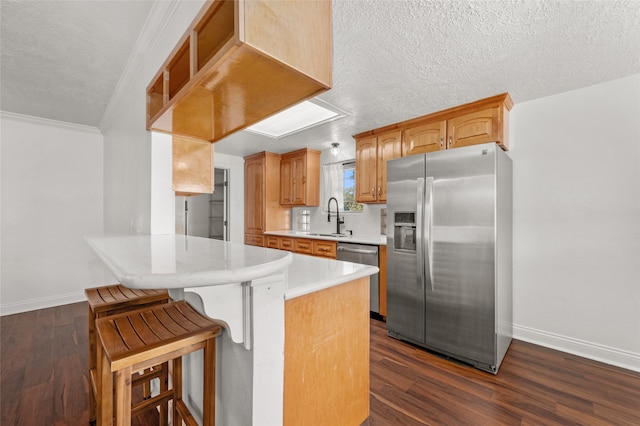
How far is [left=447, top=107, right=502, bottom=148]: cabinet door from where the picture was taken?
2529 millimetres

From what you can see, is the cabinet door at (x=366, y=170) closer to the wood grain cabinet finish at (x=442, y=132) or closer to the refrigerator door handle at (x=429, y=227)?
the wood grain cabinet finish at (x=442, y=132)

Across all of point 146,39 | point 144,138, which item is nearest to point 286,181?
point 144,138

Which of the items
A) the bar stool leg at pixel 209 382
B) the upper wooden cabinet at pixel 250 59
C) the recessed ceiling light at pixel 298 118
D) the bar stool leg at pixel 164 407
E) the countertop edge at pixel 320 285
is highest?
the recessed ceiling light at pixel 298 118

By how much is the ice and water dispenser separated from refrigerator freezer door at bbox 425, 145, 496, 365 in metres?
0.23

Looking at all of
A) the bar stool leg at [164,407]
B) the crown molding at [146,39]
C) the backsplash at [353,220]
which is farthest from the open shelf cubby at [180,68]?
the backsplash at [353,220]

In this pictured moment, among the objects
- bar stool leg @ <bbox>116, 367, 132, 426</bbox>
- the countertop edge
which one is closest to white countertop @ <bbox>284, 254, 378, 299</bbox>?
the countertop edge

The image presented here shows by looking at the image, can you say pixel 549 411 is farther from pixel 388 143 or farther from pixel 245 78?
pixel 388 143

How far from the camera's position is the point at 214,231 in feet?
18.1

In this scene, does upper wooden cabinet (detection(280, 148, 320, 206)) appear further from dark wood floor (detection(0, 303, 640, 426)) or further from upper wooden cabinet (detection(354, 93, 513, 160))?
dark wood floor (detection(0, 303, 640, 426))

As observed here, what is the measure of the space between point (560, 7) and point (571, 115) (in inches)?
55.4

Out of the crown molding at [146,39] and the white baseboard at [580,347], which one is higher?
the crown molding at [146,39]

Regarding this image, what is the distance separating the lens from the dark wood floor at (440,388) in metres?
1.63

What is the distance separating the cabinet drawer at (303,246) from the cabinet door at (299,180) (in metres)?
0.75

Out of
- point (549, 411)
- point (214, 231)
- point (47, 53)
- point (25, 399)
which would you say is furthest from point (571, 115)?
point (214, 231)
